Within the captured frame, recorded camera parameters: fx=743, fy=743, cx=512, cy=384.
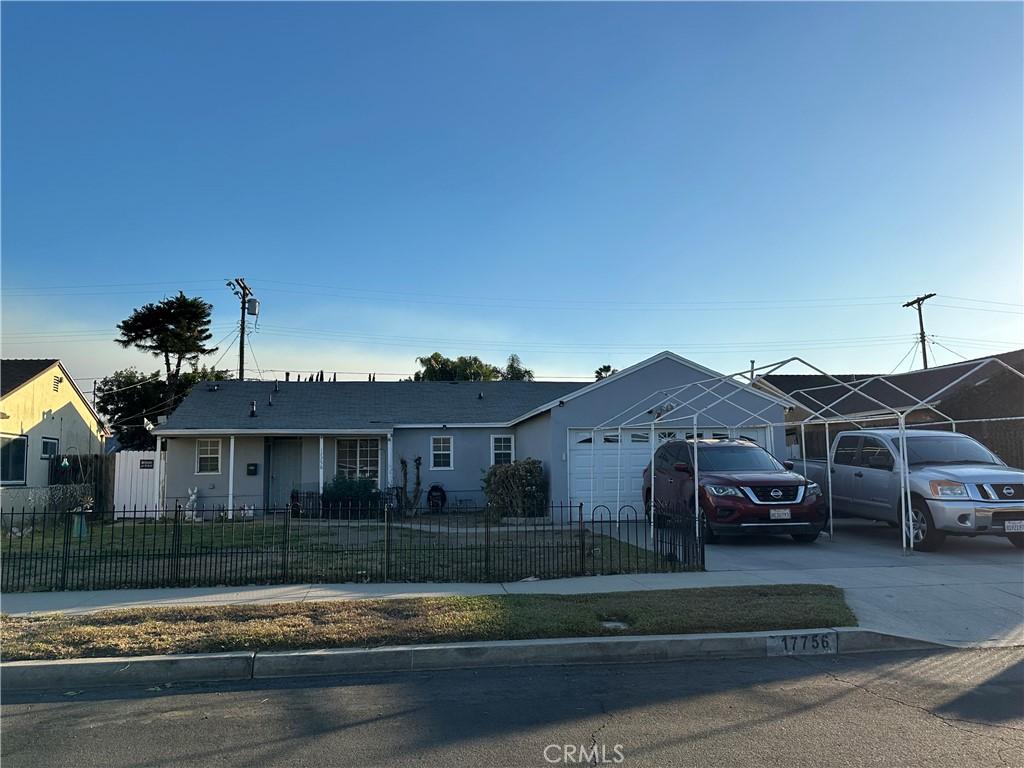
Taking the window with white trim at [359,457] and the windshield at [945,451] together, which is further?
the window with white trim at [359,457]

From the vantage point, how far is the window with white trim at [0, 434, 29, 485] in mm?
19781

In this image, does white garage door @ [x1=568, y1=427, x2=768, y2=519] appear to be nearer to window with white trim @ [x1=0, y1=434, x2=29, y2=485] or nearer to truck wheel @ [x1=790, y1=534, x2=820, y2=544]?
truck wheel @ [x1=790, y1=534, x2=820, y2=544]

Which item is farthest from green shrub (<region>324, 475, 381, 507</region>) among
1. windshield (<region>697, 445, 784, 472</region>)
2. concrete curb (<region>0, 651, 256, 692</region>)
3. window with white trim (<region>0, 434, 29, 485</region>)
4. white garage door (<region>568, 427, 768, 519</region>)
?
concrete curb (<region>0, 651, 256, 692</region>)

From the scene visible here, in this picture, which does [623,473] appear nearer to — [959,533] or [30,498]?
[959,533]

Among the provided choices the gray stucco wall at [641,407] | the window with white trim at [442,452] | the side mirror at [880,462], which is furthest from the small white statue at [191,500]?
the side mirror at [880,462]

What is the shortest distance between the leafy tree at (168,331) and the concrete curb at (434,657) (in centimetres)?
3619

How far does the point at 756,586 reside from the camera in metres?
8.82

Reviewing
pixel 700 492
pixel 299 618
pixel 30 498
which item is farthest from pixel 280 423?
pixel 299 618

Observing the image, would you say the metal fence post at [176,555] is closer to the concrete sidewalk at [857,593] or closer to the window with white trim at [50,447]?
the concrete sidewalk at [857,593]

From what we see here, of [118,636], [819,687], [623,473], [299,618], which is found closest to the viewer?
[819,687]

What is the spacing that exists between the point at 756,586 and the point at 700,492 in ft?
12.4

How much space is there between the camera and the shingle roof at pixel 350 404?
2192cm

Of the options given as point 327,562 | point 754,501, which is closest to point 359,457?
point 327,562

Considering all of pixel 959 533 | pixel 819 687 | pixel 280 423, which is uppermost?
pixel 280 423
